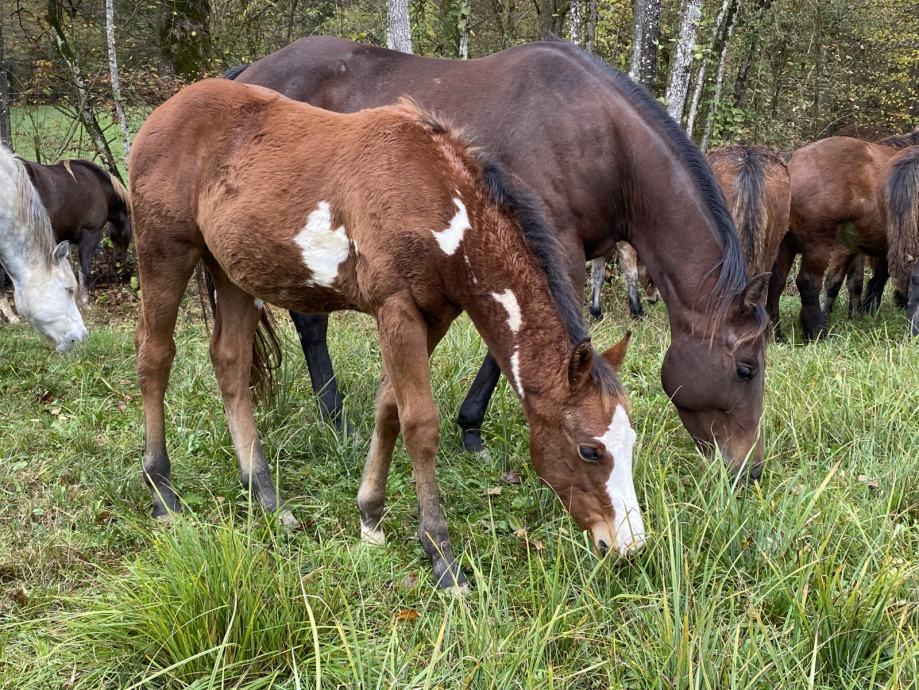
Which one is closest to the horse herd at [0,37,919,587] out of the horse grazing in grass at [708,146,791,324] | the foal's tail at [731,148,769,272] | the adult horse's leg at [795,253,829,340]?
the horse grazing in grass at [708,146,791,324]

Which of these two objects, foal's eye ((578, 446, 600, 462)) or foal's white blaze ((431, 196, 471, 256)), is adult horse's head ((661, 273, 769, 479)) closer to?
foal's eye ((578, 446, 600, 462))

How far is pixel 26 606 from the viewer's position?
2.87 m

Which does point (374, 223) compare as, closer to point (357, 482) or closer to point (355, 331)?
point (357, 482)

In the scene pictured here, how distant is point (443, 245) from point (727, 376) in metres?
1.74

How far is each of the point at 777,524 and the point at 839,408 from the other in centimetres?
162

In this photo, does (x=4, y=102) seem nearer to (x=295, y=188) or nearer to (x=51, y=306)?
(x=51, y=306)

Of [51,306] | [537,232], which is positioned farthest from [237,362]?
[51,306]

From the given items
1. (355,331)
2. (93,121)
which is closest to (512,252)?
(355,331)

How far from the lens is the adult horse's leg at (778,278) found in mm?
7570

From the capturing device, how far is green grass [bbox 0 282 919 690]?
233 cm

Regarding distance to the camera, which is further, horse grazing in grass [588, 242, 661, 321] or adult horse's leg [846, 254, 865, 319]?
adult horse's leg [846, 254, 865, 319]

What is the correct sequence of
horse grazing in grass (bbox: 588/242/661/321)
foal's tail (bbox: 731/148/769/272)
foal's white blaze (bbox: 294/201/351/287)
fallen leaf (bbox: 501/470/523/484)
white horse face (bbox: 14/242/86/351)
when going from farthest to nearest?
horse grazing in grass (bbox: 588/242/661/321) < foal's tail (bbox: 731/148/769/272) < white horse face (bbox: 14/242/86/351) < fallen leaf (bbox: 501/470/523/484) < foal's white blaze (bbox: 294/201/351/287)

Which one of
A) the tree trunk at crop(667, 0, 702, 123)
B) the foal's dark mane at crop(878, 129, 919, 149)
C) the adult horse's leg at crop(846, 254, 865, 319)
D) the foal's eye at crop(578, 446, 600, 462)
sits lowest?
the adult horse's leg at crop(846, 254, 865, 319)

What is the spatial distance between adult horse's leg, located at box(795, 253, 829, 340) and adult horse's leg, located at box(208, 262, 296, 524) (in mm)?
5740
